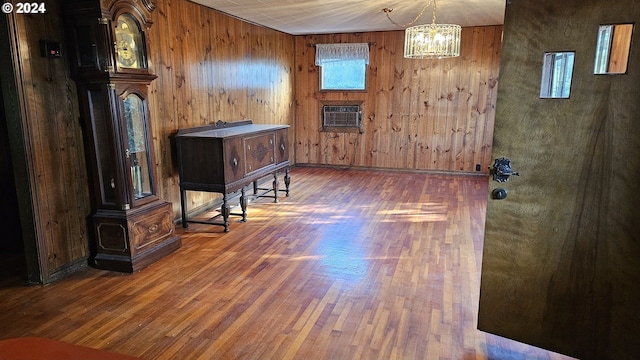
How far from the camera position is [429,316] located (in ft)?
8.21

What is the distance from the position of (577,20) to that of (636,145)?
57 cm

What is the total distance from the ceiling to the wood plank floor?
7.66ft

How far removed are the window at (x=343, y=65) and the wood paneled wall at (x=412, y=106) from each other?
11cm

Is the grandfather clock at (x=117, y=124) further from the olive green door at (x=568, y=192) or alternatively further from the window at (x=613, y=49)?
the window at (x=613, y=49)

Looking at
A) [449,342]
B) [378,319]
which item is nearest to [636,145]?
[449,342]

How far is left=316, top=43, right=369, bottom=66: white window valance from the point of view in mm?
6789

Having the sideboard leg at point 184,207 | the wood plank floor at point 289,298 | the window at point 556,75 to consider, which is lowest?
the wood plank floor at point 289,298

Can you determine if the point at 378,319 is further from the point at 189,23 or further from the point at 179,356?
the point at 189,23

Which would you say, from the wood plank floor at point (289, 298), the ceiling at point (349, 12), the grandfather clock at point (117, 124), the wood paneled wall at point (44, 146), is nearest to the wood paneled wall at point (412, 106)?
the ceiling at point (349, 12)

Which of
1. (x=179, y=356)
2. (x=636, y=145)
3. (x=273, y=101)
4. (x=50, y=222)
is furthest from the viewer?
(x=273, y=101)

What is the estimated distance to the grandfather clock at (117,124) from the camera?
2.86m

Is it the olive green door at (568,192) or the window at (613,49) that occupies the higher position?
the window at (613,49)

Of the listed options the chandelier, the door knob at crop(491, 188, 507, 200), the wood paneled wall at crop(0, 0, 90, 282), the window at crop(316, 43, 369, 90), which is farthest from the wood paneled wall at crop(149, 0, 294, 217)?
the door knob at crop(491, 188, 507, 200)

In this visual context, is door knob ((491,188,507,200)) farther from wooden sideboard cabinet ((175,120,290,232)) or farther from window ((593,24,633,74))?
wooden sideboard cabinet ((175,120,290,232))
